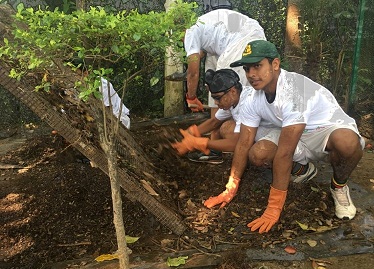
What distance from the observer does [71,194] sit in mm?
3375

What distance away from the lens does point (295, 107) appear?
2865 mm

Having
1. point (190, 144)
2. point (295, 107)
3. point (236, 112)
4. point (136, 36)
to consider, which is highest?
A: point (136, 36)

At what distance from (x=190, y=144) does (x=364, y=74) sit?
105 inches

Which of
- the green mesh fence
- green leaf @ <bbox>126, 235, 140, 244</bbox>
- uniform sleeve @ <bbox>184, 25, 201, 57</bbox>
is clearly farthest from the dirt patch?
the green mesh fence

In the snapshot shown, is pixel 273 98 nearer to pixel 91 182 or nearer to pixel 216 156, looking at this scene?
pixel 216 156

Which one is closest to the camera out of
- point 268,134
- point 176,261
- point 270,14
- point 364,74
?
point 176,261

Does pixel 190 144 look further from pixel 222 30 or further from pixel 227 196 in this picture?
pixel 222 30

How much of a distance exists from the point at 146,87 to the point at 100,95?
424 centimetres

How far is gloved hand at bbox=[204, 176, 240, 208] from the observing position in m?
3.25

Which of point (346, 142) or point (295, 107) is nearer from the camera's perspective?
point (295, 107)

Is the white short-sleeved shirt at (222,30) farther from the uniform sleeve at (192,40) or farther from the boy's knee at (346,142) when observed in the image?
the boy's knee at (346,142)

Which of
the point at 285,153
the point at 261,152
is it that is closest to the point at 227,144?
the point at 261,152

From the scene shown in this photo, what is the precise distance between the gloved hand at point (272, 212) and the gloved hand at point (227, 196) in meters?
0.34

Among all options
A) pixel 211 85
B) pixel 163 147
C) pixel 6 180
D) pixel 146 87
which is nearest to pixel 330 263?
pixel 211 85
